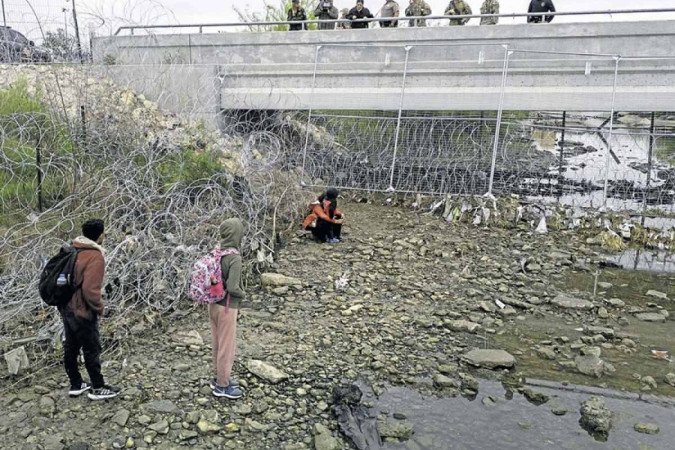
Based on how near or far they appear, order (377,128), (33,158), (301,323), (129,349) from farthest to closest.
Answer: (377,128) → (33,158) → (301,323) → (129,349)

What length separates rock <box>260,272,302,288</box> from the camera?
6.41m

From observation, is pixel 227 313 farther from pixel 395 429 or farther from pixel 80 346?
pixel 395 429

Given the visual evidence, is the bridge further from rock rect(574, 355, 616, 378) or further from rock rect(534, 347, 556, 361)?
rock rect(574, 355, 616, 378)

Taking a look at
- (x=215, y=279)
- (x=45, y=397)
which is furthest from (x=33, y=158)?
Answer: (x=215, y=279)

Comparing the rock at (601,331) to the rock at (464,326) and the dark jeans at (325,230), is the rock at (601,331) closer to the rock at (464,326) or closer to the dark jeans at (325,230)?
the rock at (464,326)

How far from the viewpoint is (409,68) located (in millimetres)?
10719

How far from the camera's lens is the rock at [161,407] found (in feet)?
13.1

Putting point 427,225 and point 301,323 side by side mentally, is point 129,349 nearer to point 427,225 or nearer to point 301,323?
point 301,323

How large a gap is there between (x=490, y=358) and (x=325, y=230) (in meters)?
3.54

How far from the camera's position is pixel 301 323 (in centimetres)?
559

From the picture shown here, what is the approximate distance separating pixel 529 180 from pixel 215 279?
8894 millimetres

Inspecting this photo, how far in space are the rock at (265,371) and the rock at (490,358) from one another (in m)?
1.73

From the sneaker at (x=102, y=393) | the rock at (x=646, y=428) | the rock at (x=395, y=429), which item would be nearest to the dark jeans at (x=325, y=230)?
the rock at (x=395, y=429)

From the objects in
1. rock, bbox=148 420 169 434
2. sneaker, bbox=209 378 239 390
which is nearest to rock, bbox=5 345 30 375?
rock, bbox=148 420 169 434
